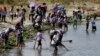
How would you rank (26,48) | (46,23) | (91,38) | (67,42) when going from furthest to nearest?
1. (46,23)
2. (91,38)
3. (67,42)
4. (26,48)

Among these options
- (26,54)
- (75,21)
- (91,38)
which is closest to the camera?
(26,54)

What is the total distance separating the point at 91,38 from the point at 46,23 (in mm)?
5267

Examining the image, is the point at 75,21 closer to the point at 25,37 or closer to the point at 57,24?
the point at 57,24

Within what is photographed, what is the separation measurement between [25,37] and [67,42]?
3.03 meters

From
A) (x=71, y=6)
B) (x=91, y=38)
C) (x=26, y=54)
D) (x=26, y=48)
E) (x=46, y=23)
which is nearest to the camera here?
(x=26, y=54)

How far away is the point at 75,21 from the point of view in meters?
41.2

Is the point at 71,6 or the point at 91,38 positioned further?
the point at 71,6

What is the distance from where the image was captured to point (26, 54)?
88.2 feet

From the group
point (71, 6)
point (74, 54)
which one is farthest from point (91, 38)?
point (71, 6)

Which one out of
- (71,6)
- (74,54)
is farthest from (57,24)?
(71,6)

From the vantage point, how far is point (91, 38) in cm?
3484

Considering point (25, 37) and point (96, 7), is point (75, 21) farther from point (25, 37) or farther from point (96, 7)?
point (96, 7)

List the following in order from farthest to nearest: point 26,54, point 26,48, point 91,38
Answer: point 91,38 < point 26,48 < point 26,54

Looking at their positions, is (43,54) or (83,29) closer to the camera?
(43,54)
